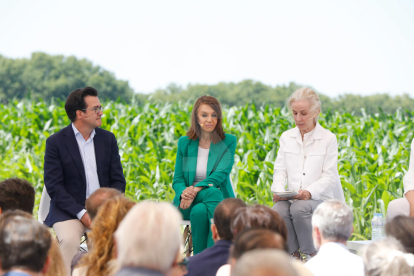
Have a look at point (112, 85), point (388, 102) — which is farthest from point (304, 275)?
point (112, 85)

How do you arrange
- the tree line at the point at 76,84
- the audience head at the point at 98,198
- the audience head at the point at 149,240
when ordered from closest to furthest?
the audience head at the point at 149,240 < the audience head at the point at 98,198 < the tree line at the point at 76,84

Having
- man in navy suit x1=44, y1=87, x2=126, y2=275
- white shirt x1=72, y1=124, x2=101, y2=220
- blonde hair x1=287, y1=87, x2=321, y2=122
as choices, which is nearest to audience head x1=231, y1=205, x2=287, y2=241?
man in navy suit x1=44, y1=87, x2=126, y2=275

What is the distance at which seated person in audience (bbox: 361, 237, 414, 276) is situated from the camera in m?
1.68

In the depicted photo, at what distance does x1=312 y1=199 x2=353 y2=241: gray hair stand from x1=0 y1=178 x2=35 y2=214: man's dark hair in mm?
1751

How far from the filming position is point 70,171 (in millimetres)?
3967

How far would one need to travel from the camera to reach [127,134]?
348 inches

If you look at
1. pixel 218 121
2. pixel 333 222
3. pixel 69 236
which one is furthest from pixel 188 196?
pixel 333 222

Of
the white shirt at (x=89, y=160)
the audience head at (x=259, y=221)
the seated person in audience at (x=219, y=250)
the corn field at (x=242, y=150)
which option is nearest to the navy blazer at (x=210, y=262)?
the seated person in audience at (x=219, y=250)

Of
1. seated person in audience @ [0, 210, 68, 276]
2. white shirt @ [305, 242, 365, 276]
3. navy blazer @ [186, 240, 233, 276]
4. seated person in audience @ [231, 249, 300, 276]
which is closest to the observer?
seated person in audience @ [231, 249, 300, 276]

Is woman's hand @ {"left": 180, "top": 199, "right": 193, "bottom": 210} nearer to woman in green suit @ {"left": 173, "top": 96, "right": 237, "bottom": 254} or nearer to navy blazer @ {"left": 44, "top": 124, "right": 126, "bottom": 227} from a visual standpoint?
woman in green suit @ {"left": 173, "top": 96, "right": 237, "bottom": 254}

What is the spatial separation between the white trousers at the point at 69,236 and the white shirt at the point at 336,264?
75.9 inches

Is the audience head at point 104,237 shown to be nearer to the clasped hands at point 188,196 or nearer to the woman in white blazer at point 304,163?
the clasped hands at point 188,196

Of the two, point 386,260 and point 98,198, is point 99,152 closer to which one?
point 98,198

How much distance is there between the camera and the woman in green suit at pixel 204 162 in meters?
4.03
